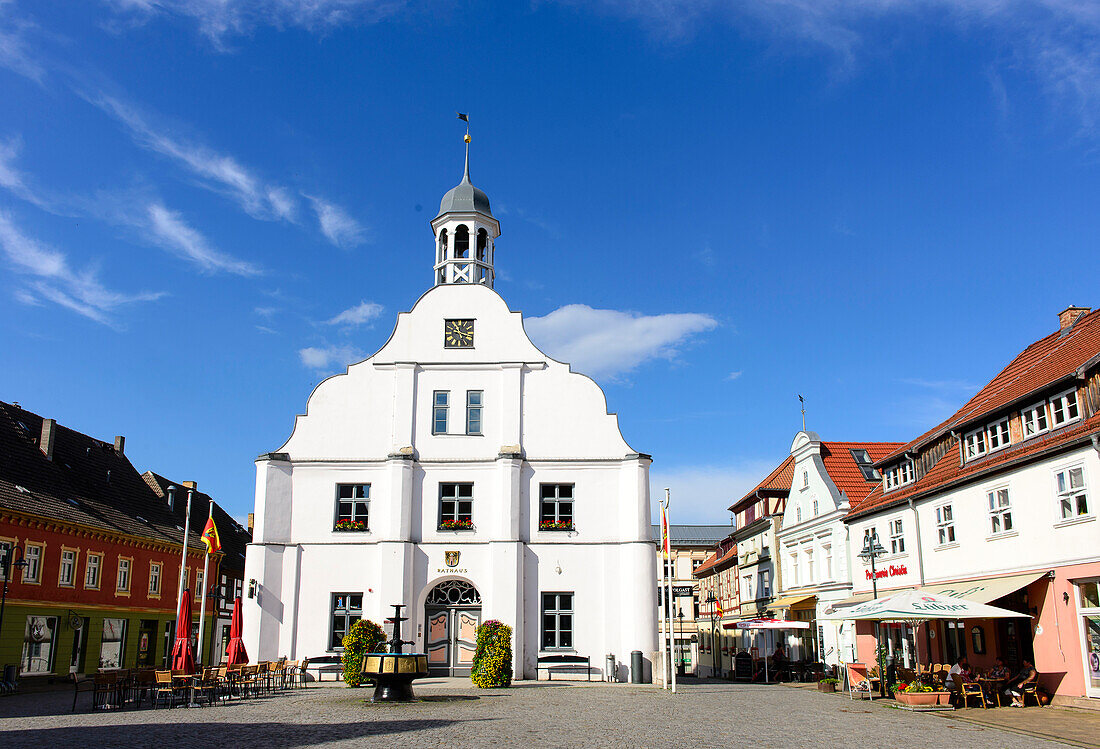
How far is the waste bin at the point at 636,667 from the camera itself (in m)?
27.9

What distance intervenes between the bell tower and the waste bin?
14.8m

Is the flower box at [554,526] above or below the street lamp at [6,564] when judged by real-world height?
above

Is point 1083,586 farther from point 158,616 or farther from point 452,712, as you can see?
point 158,616

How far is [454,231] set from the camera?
34625 mm

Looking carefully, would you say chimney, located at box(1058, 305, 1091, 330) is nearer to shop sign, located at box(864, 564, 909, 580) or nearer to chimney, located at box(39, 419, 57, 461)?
shop sign, located at box(864, 564, 909, 580)

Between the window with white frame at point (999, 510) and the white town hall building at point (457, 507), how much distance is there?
1072 centimetres

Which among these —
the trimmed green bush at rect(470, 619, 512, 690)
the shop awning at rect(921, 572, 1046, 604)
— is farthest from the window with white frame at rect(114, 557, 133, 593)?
the shop awning at rect(921, 572, 1046, 604)

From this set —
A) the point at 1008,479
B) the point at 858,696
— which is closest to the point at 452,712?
the point at 858,696

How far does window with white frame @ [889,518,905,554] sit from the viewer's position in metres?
27.1

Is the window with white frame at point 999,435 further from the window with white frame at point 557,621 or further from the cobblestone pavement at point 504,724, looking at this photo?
the window with white frame at point 557,621

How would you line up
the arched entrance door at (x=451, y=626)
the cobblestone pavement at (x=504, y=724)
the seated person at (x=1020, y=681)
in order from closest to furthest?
1. the cobblestone pavement at (x=504, y=724)
2. the seated person at (x=1020, y=681)
3. the arched entrance door at (x=451, y=626)

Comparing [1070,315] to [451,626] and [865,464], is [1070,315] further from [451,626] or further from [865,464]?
[451,626]

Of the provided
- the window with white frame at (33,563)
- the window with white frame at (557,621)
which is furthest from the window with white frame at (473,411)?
the window with white frame at (33,563)

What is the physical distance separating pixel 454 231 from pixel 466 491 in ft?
34.8
